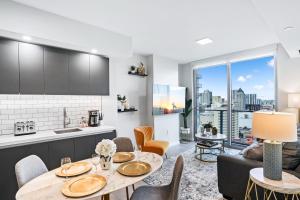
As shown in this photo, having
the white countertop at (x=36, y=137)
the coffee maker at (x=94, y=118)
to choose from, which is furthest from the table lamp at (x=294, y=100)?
the coffee maker at (x=94, y=118)

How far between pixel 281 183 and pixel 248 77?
3.82m

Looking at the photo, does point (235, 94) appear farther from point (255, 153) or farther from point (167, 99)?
point (255, 153)

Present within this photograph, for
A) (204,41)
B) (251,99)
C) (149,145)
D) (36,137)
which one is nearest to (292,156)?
(149,145)

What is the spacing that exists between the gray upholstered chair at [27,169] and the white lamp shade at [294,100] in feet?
15.5

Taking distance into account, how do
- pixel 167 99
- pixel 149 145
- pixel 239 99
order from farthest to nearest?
pixel 167 99 < pixel 239 99 < pixel 149 145

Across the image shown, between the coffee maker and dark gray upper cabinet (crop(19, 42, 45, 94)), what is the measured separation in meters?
0.99

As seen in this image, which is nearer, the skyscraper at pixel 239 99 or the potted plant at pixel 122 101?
the potted plant at pixel 122 101

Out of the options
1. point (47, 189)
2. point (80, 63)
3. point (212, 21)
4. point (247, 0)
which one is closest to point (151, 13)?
point (212, 21)

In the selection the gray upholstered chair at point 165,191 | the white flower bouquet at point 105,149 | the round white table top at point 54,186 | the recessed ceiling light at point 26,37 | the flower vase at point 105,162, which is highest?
the recessed ceiling light at point 26,37

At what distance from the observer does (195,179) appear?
3.00 m

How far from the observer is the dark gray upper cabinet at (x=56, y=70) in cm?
279

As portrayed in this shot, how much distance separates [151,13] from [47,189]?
254cm

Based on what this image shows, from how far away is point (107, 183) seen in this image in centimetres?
144

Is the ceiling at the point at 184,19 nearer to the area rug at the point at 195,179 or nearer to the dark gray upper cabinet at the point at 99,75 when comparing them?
the dark gray upper cabinet at the point at 99,75
